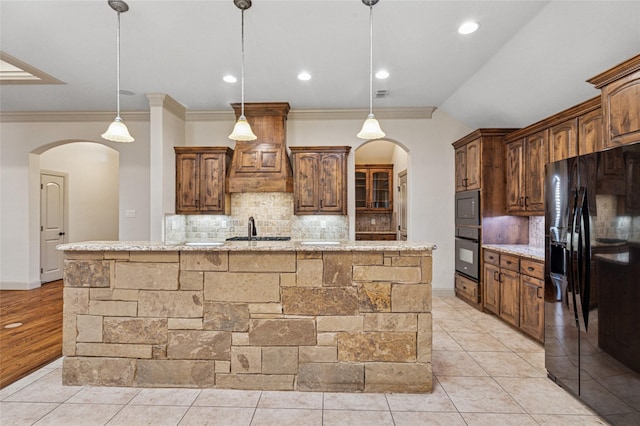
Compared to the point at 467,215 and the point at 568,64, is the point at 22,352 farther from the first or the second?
the point at 568,64

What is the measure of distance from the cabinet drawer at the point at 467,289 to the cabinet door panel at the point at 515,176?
1.14 metres

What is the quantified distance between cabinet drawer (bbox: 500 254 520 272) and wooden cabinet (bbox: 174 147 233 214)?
3.90 meters

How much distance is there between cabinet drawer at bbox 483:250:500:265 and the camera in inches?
152

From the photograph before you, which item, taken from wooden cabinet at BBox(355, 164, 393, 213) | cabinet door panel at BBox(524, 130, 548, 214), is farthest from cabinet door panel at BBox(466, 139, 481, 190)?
wooden cabinet at BBox(355, 164, 393, 213)

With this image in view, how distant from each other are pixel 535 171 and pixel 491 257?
3.76ft

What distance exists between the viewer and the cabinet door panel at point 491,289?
3.86 metres

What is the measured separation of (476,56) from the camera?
11.2 feet

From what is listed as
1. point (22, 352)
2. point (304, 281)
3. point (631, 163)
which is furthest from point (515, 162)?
point (22, 352)

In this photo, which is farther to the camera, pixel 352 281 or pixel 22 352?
pixel 22 352

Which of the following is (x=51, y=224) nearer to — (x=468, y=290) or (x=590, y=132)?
(x=468, y=290)

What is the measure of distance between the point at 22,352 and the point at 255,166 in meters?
3.27

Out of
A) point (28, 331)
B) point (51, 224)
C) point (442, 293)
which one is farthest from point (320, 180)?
point (51, 224)

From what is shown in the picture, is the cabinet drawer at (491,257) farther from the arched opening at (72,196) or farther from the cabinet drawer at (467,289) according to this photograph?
the arched opening at (72,196)

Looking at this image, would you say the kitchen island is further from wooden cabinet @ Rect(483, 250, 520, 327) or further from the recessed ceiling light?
the recessed ceiling light
